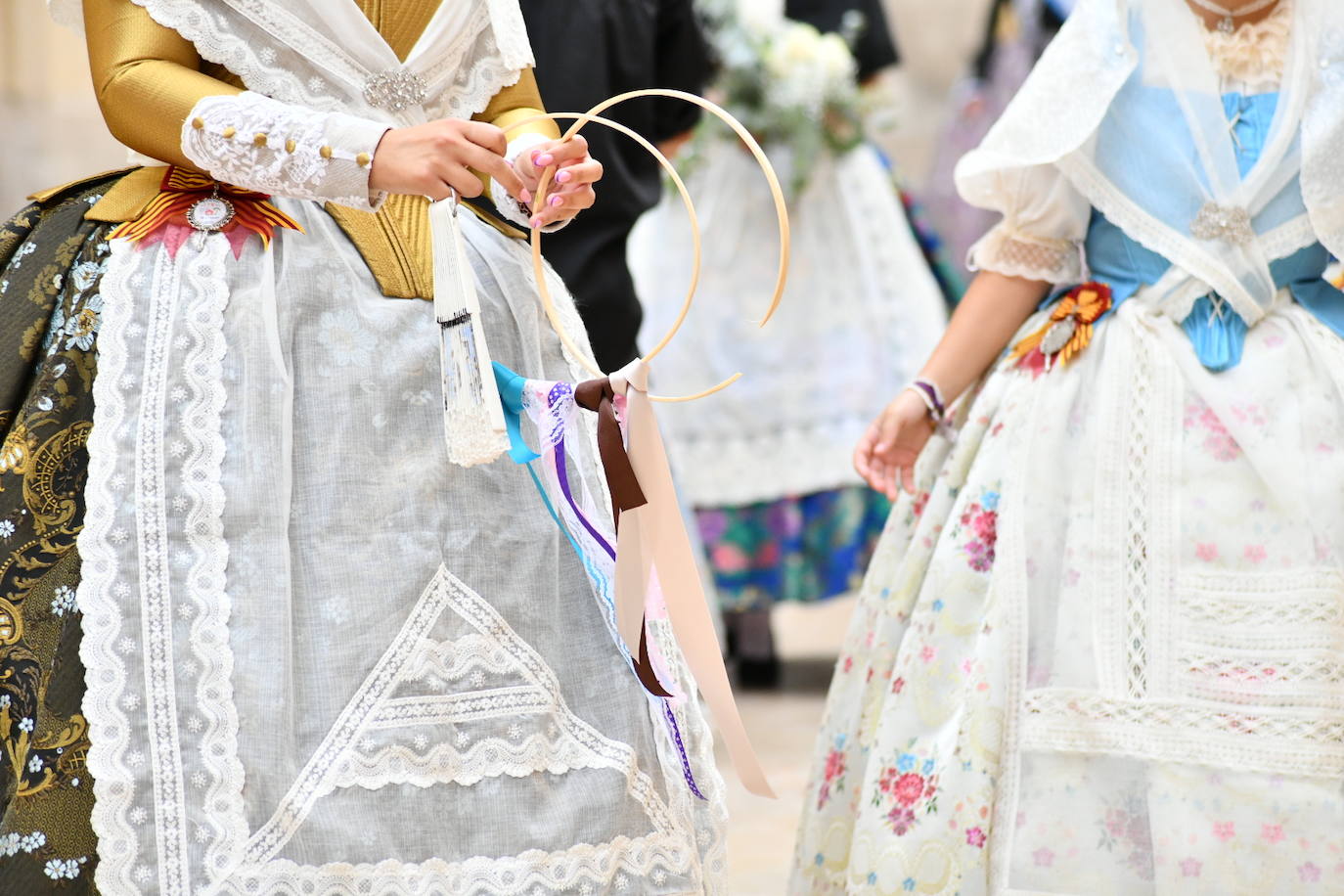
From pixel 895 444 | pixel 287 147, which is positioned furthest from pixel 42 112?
pixel 287 147

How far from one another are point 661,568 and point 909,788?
1.85 feet

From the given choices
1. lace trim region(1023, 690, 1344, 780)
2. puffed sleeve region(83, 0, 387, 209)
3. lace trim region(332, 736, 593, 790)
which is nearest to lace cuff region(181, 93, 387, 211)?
puffed sleeve region(83, 0, 387, 209)

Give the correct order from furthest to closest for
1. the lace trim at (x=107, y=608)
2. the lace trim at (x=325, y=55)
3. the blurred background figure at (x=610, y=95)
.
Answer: the blurred background figure at (x=610, y=95)
the lace trim at (x=325, y=55)
the lace trim at (x=107, y=608)

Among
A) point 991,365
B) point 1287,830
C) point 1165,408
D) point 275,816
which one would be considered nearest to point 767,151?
point 991,365

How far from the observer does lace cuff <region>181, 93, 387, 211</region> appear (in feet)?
4.73

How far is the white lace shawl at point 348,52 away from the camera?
5.16ft

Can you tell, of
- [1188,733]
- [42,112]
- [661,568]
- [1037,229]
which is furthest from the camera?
[42,112]

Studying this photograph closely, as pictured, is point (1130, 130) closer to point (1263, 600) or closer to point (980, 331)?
point (980, 331)

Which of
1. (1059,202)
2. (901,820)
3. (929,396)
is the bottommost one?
(901,820)

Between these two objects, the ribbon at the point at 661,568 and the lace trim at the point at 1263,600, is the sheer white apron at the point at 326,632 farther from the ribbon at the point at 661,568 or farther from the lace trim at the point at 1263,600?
the lace trim at the point at 1263,600

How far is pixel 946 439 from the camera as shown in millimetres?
2164

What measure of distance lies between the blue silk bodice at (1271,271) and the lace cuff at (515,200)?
804 millimetres

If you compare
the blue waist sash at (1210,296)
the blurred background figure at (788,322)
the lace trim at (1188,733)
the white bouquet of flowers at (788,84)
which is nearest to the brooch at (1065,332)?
the blue waist sash at (1210,296)

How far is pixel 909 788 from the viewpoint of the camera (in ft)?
6.30
